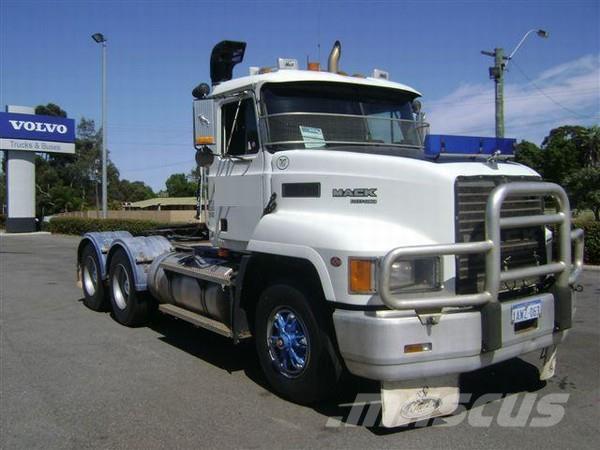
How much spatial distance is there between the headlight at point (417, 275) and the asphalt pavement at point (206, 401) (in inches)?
43.8

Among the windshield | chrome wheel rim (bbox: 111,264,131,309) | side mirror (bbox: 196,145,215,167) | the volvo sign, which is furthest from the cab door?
the volvo sign

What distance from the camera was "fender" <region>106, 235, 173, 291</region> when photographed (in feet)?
25.3

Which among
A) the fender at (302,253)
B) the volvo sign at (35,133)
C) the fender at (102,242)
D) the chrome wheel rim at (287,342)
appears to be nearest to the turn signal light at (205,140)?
the fender at (302,253)

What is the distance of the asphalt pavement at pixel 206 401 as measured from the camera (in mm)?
4359

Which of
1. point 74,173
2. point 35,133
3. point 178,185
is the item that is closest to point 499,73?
point 35,133

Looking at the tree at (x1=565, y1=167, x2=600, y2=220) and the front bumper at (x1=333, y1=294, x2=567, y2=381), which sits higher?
the tree at (x1=565, y1=167, x2=600, y2=220)

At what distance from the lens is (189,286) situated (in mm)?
6559

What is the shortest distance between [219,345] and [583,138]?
42.8 metres

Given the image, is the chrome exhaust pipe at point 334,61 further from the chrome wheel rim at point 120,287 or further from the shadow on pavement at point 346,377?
the chrome wheel rim at point 120,287

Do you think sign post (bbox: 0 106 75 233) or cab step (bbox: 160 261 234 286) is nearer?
cab step (bbox: 160 261 234 286)

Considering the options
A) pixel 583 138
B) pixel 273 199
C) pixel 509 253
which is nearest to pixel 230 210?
pixel 273 199

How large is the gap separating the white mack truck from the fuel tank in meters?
0.03

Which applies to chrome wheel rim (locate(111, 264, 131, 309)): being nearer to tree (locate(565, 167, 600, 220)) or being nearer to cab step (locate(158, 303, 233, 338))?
cab step (locate(158, 303, 233, 338))

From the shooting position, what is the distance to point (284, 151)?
544cm
